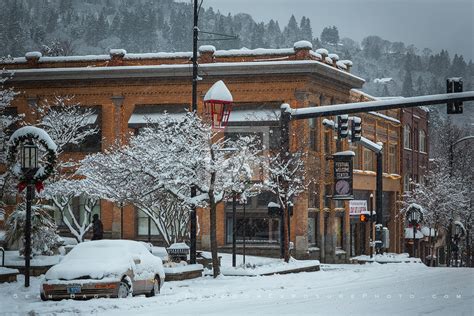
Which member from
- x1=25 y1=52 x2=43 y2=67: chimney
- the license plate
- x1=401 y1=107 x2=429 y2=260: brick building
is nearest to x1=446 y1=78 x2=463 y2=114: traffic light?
the license plate

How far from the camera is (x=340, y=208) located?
54.9 m

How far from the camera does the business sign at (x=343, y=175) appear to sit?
42.4 metres

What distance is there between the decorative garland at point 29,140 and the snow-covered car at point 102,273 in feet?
11.0

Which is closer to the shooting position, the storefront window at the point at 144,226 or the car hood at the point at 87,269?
the car hood at the point at 87,269

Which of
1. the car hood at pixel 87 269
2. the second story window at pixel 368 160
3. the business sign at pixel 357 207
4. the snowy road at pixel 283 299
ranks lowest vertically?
the snowy road at pixel 283 299

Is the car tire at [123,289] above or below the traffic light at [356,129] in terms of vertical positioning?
below

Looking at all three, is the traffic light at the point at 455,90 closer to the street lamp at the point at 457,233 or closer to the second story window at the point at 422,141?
the street lamp at the point at 457,233

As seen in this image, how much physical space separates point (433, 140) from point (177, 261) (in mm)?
110416

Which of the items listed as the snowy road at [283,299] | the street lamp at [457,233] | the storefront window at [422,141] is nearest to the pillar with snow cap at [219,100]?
the snowy road at [283,299]

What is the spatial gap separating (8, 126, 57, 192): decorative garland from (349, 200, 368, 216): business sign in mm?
34031

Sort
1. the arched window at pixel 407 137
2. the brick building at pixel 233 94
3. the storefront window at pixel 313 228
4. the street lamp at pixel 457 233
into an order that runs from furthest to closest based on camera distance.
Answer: the arched window at pixel 407 137 → the street lamp at pixel 457 233 → the storefront window at pixel 313 228 → the brick building at pixel 233 94

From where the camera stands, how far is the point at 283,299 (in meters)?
20.9

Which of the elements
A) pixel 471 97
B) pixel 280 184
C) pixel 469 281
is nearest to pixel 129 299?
pixel 469 281

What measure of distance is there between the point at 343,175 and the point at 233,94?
1004 cm
